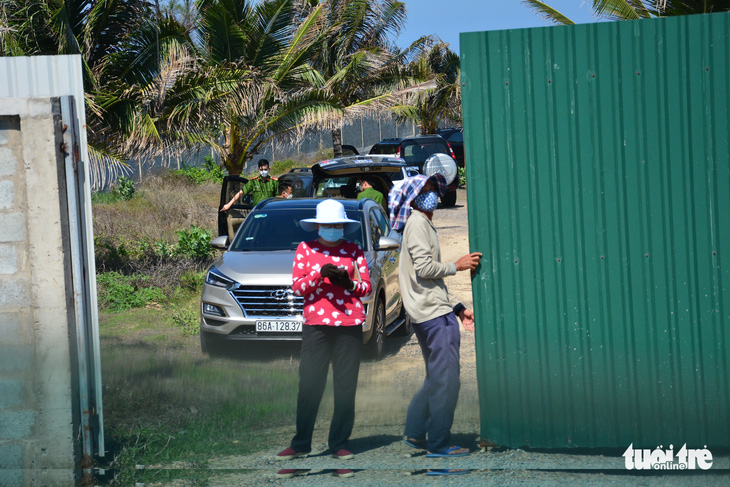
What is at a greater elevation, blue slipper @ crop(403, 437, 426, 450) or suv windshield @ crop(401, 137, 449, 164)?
suv windshield @ crop(401, 137, 449, 164)

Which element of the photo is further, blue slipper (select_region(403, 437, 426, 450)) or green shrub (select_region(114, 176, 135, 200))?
green shrub (select_region(114, 176, 135, 200))

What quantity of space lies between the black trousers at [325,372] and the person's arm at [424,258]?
63 centimetres

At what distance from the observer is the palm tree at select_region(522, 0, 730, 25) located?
495 inches

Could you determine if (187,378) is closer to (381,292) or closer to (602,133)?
(381,292)

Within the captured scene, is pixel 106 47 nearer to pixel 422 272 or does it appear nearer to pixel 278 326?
pixel 278 326

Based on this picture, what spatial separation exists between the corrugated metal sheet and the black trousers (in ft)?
4.24

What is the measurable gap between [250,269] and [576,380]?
4.23 m

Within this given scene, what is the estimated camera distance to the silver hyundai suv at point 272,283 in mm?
7984

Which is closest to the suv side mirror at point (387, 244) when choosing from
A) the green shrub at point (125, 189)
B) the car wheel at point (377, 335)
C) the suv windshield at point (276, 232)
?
the suv windshield at point (276, 232)

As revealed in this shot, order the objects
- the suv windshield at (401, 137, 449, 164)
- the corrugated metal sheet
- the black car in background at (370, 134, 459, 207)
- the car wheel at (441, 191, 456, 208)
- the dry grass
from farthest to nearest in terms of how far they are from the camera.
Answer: the suv windshield at (401, 137, 449, 164) < the black car in background at (370, 134, 459, 207) < the car wheel at (441, 191, 456, 208) < the dry grass < the corrugated metal sheet

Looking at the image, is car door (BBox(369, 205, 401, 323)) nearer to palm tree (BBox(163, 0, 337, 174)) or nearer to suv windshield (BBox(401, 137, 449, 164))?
palm tree (BBox(163, 0, 337, 174))

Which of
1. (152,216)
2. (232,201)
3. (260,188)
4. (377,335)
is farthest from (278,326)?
(152,216)

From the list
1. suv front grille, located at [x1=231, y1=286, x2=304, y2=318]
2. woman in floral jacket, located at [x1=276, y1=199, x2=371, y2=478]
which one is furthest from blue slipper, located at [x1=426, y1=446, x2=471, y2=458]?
suv front grille, located at [x1=231, y1=286, x2=304, y2=318]

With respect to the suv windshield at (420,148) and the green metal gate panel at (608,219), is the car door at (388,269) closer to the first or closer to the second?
the green metal gate panel at (608,219)
